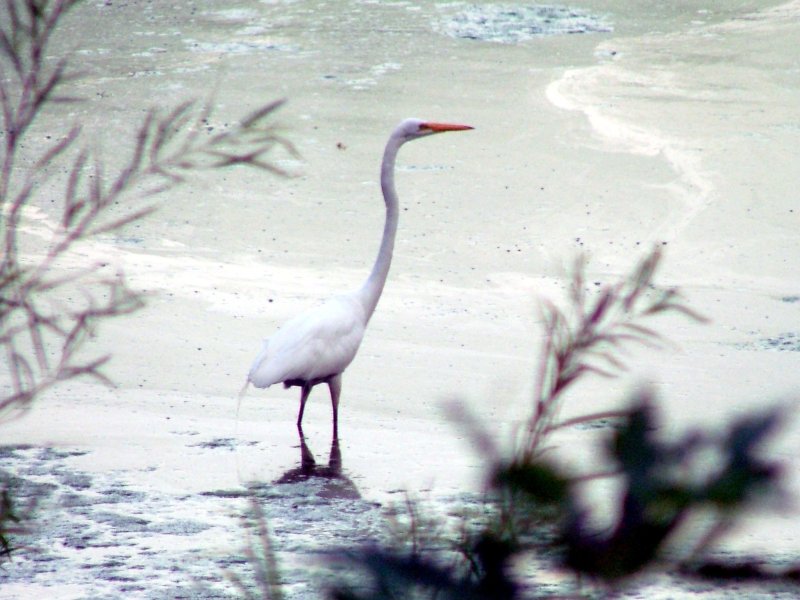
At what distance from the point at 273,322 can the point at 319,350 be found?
136cm

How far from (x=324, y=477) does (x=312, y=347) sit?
24.3 inches

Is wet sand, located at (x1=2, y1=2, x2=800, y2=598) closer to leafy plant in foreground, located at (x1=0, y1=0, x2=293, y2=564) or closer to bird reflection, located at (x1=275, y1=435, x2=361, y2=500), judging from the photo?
bird reflection, located at (x1=275, y1=435, x2=361, y2=500)

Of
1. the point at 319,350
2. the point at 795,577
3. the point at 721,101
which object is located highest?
the point at 795,577

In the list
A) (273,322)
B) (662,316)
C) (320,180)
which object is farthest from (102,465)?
(320,180)

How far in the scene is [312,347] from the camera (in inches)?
218

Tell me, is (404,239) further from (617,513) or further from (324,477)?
(617,513)

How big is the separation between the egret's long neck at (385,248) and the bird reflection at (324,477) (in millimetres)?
830

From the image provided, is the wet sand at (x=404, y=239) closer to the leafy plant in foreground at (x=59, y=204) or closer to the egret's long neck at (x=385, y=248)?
the leafy plant in foreground at (x=59, y=204)

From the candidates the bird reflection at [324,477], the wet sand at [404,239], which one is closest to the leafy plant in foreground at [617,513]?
the wet sand at [404,239]

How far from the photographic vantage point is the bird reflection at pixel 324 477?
5.00 m

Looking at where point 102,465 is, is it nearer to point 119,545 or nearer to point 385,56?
point 119,545

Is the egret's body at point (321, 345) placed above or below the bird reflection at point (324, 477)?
above

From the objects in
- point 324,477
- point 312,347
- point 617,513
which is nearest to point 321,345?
point 312,347

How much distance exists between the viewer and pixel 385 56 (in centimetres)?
1211
